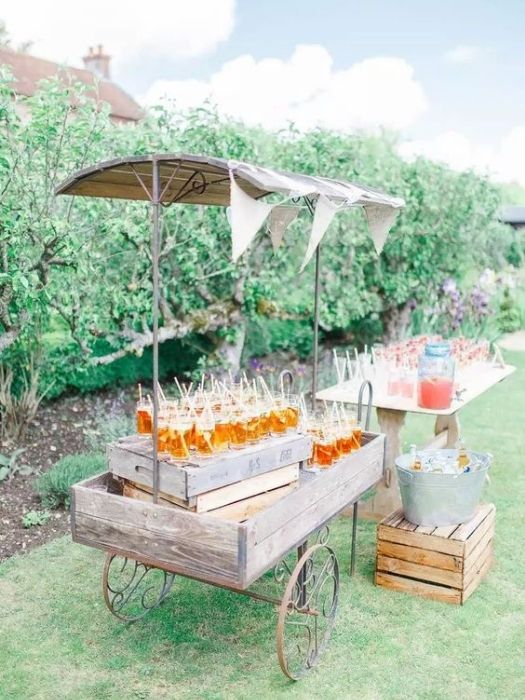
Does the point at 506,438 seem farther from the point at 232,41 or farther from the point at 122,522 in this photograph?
the point at 232,41

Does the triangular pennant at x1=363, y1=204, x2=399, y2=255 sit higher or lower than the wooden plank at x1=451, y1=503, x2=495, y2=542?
higher

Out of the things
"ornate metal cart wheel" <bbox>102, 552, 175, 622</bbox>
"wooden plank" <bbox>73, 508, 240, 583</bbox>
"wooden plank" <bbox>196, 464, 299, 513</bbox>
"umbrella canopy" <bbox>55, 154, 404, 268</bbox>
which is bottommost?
"ornate metal cart wheel" <bbox>102, 552, 175, 622</bbox>

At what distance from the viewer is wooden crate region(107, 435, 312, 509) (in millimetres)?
2945

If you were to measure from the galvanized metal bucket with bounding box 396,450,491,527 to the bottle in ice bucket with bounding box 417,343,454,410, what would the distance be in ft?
2.21

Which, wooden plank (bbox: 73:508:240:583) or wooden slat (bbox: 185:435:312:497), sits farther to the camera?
wooden slat (bbox: 185:435:312:497)

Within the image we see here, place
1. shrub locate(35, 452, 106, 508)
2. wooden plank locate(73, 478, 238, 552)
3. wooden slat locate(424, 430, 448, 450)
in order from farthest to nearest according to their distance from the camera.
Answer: wooden slat locate(424, 430, 448, 450)
shrub locate(35, 452, 106, 508)
wooden plank locate(73, 478, 238, 552)

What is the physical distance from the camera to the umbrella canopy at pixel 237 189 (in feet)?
8.99

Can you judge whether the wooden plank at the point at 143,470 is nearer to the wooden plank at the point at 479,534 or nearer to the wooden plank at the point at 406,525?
the wooden plank at the point at 406,525

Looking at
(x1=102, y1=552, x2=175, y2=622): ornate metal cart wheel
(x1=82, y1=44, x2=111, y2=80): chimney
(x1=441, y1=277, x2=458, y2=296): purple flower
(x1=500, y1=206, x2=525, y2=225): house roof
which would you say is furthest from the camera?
(x1=82, y1=44, x2=111, y2=80): chimney

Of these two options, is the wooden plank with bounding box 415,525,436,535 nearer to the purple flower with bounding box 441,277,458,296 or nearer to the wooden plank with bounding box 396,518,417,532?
the wooden plank with bounding box 396,518,417,532

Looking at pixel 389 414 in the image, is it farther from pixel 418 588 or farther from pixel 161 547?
pixel 161 547

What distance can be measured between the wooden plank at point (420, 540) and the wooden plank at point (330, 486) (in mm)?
309

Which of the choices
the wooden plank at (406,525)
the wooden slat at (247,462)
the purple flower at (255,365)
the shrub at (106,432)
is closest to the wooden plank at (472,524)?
the wooden plank at (406,525)

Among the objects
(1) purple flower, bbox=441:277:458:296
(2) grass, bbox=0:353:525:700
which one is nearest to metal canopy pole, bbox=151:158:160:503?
(2) grass, bbox=0:353:525:700
